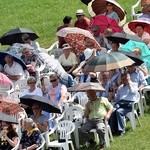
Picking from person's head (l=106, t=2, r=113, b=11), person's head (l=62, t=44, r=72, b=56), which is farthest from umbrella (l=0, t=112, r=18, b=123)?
person's head (l=106, t=2, r=113, b=11)

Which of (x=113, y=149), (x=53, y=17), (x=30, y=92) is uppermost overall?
(x=53, y=17)

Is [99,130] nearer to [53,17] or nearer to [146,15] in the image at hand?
[146,15]

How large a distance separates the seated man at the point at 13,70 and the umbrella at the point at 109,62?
2186 mm

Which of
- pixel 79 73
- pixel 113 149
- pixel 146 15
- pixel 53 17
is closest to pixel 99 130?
pixel 113 149

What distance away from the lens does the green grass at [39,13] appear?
2601cm

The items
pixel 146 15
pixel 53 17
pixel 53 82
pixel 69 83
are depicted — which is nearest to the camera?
pixel 53 82

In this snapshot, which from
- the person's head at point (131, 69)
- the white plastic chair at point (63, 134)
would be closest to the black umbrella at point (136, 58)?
the person's head at point (131, 69)

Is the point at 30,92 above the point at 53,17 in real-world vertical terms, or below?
below

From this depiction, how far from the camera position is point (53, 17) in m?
26.8

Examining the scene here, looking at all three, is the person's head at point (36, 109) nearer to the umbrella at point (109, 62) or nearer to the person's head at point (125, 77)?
the umbrella at point (109, 62)

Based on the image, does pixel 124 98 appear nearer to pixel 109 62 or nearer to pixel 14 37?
pixel 109 62

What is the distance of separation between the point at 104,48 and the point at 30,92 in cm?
317

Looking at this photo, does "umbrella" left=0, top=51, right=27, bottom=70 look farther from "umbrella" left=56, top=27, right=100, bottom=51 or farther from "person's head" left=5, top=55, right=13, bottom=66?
"umbrella" left=56, top=27, right=100, bottom=51

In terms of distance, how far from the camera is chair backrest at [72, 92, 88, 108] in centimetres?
1736
